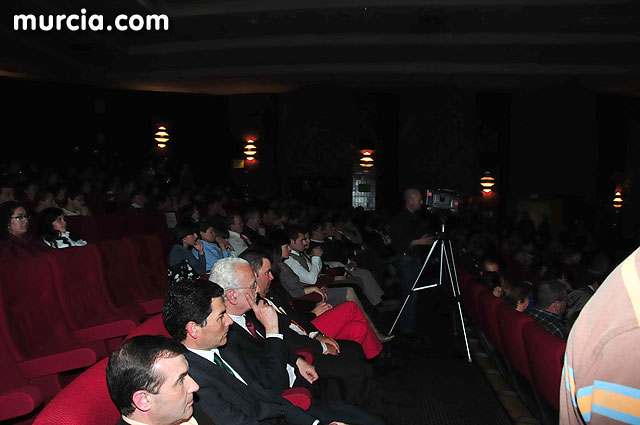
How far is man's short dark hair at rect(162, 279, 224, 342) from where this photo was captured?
2059mm

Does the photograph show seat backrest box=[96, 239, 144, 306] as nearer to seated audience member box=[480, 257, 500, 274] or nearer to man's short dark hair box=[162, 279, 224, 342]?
man's short dark hair box=[162, 279, 224, 342]

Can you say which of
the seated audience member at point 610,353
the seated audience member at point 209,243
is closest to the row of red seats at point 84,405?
the seated audience member at point 610,353

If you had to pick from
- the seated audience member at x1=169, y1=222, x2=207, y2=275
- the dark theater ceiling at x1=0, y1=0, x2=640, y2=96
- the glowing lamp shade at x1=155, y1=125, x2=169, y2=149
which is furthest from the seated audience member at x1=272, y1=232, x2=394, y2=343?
the glowing lamp shade at x1=155, y1=125, x2=169, y2=149

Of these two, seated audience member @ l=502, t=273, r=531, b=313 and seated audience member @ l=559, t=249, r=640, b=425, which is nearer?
seated audience member @ l=559, t=249, r=640, b=425

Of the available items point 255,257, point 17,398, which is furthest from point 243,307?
point 17,398

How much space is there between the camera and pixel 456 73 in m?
11.7

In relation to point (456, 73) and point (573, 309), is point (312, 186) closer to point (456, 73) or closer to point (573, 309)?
point (456, 73)

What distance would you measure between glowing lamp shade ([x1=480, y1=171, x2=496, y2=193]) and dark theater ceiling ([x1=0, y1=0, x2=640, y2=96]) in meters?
2.08

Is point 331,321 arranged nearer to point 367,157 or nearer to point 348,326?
point 348,326

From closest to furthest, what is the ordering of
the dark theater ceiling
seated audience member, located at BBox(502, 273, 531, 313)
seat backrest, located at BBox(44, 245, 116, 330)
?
seat backrest, located at BBox(44, 245, 116, 330)
seated audience member, located at BBox(502, 273, 531, 313)
the dark theater ceiling

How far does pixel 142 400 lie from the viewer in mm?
1450

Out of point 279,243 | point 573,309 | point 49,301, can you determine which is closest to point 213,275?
point 49,301

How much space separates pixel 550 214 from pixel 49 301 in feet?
42.0

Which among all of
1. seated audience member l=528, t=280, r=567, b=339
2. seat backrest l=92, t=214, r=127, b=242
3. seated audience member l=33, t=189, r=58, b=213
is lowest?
seated audience member l=528, t=280, r=567, b=339
